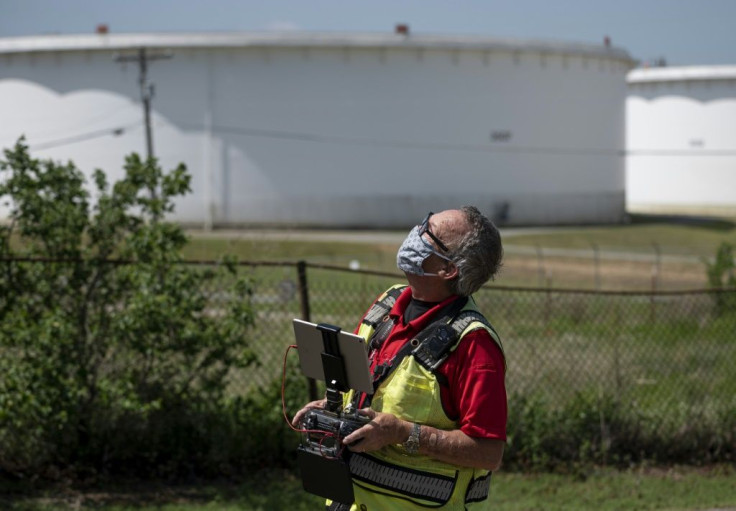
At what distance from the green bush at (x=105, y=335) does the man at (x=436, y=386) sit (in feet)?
10.2

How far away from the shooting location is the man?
9.95 feet

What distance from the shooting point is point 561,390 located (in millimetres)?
7254

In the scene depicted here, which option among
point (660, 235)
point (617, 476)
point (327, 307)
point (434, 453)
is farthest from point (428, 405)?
point (660, 235)

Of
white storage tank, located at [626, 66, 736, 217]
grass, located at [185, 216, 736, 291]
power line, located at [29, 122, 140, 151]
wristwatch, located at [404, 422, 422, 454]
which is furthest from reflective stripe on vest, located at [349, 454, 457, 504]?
white storage tank, located at [626, 66, 736, 217]

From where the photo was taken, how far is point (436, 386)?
306 cm

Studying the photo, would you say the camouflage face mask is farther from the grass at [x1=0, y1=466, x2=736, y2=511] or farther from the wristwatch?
the grass at [x1=0, y1=466, x2=736, y2=511]

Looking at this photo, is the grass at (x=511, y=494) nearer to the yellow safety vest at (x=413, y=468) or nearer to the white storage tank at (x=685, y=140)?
the yellow safety vest at (x=413, y=468)

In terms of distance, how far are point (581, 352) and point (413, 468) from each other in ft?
16.8

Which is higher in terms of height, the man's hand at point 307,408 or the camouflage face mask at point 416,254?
the camouflage face mask at point 416,254

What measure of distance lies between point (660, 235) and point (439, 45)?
14.7m

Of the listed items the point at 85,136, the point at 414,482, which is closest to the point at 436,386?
the point at 414,482

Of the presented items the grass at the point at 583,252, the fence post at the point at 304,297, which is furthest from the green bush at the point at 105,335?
the grass at the point at 583,252

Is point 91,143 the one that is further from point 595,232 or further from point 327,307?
point 327,307

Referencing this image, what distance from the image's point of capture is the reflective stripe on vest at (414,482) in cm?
316
